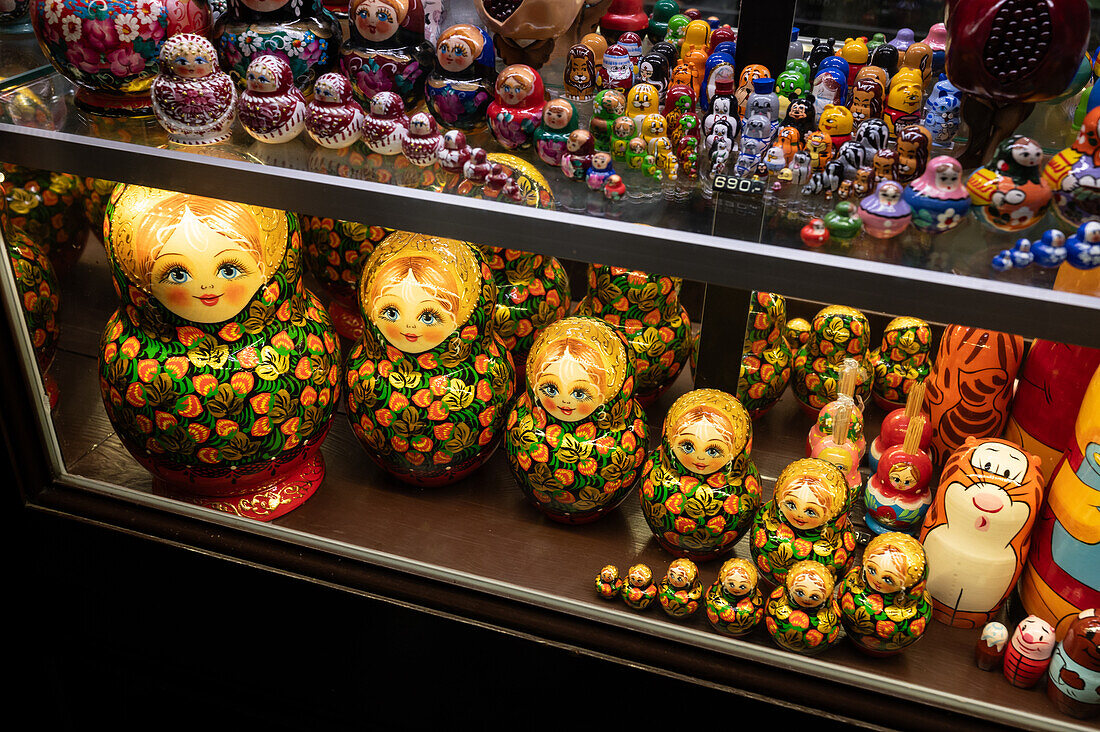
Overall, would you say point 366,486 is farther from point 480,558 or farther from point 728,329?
point 728,329

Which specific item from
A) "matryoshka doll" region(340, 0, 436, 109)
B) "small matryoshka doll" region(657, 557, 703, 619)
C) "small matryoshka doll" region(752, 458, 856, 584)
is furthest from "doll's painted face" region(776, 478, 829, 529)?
"matryoshka doll" region(340, 0, 436, 109)

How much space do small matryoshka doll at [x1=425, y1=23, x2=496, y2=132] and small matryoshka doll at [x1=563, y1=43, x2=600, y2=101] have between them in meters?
0.12

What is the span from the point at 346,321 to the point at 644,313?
57cm

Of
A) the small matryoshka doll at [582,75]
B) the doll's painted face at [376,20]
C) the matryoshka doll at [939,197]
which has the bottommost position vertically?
the matryoshka doll at [939,197]

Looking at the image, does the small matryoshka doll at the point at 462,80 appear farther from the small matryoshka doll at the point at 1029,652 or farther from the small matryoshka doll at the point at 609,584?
the small matryoshka doll at the point at 1029,652

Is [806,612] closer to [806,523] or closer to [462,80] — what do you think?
[806,523]

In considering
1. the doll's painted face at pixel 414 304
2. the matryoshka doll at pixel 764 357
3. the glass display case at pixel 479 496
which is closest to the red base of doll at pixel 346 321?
the glass display case at pixel 479 496

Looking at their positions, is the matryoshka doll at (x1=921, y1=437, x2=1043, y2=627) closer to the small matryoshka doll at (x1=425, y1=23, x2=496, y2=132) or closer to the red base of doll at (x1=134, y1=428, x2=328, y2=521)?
the small matryoshka doll at (x1=425, y1=23, x2=496, y2=132)

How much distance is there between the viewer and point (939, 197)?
896 mm

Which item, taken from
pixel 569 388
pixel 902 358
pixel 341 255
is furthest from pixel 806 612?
pixel 341 255

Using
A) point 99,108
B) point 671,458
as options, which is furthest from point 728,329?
point 99,108

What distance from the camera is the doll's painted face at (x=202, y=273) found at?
3.84ft

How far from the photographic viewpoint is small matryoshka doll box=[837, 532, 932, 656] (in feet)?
3.61

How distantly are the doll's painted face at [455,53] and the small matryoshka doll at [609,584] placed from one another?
2.16 ft
